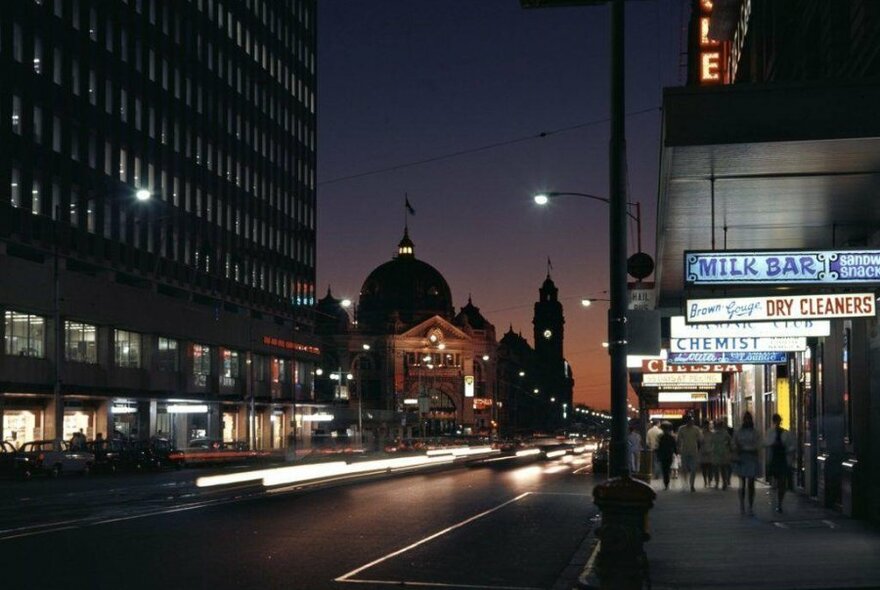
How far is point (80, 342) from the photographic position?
6297cm

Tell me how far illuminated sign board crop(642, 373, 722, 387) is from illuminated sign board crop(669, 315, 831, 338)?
18.5 meters

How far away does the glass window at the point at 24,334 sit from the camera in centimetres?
5594

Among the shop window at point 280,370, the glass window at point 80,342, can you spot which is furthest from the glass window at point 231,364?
the glass window at point 80,342

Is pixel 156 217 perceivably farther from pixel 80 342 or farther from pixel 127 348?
pixel 80 342

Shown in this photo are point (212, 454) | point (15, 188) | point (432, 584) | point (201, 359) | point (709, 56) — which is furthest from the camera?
point (201, 359)

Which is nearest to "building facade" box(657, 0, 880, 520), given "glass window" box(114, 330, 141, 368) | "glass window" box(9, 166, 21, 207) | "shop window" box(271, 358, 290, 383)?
"glass window" box(9, 166, 21, 207)

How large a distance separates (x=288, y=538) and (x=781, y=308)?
8.00 meters

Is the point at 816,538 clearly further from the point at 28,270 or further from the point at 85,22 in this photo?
the point at 85,22

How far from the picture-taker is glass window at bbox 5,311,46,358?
55.9 metres

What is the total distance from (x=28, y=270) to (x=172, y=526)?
3822 cm

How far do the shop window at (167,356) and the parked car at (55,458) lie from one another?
22.0 meters

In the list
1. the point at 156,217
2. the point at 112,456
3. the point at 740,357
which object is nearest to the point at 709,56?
the point at 740,357

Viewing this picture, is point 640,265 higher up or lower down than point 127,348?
higher up

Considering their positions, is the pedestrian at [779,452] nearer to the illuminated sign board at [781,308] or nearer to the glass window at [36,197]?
the illuminated sign board at [781,308]
